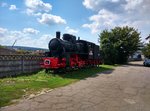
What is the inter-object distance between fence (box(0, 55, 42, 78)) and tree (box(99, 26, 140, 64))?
23.6 m

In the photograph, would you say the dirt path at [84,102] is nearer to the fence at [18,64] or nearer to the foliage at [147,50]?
the fence at [18,64]

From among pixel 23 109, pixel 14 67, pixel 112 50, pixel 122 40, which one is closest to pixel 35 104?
pixel 23 109

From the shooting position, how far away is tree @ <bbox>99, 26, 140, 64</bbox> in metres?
44.9

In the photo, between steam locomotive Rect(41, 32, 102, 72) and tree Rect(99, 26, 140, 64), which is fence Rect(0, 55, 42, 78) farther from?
→ tree Rect(99, 26, 140, 64)

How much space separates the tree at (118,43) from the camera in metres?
44.9

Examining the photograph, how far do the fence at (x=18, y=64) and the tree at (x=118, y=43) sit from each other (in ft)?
77.5

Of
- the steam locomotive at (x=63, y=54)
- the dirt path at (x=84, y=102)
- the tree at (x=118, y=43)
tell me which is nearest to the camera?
the dirt path at (x=84, y=102)

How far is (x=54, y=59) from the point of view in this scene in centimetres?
1953

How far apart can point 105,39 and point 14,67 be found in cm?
2966

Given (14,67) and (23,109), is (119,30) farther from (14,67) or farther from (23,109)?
(23,109)

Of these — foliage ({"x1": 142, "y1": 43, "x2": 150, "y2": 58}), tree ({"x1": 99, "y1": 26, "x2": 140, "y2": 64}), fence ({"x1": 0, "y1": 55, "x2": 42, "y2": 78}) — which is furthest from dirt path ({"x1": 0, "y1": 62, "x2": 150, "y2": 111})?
foliage ({"x1": 142, "y1": 43, "x2": 150, "y2": 58})

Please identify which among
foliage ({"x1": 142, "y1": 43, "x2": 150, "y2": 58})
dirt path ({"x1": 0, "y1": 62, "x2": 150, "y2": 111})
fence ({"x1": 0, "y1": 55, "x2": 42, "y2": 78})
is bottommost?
dirt path ({"x1": 0, "y1": 62, "x2": 150, "y2": 111})

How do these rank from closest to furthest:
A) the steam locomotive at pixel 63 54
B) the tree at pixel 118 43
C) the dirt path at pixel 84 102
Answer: the dirt path at pixel 84 102, the steam locomotive at pixel 63 54, the tree at pixel 118 43

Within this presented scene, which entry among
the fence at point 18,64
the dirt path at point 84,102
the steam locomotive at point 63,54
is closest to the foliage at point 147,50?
the steam locomotive at point 63,54
